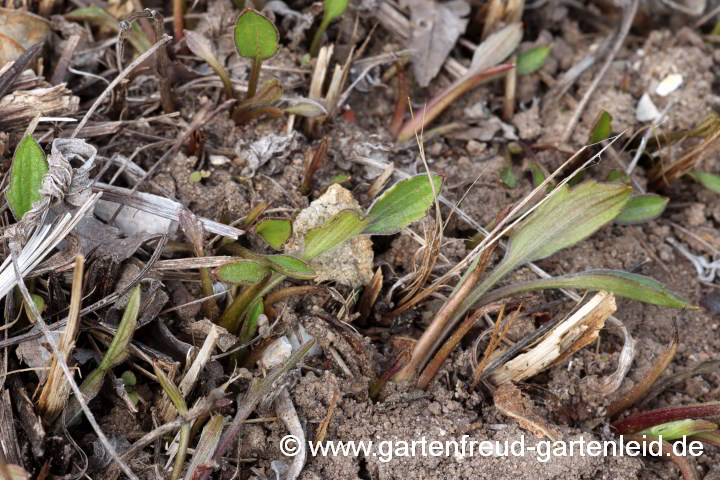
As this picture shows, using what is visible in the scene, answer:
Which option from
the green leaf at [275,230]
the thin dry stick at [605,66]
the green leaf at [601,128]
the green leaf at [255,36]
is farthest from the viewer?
the thin dry stick at [605,66]

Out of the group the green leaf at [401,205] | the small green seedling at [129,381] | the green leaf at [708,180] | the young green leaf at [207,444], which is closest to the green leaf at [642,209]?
the green leaf at [708,180]

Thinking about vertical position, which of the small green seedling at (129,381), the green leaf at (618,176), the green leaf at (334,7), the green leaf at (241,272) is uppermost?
the green leaf at (334,7)

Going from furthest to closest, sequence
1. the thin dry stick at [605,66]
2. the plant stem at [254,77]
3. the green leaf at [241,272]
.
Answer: the thin dry stick at [605,66] < the plant stem at [254,77] < the green leaf at [241,272]

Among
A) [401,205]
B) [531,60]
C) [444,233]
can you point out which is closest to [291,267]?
[401,205]

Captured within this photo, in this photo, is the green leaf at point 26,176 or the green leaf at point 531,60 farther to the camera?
the green leaf at point 531,60

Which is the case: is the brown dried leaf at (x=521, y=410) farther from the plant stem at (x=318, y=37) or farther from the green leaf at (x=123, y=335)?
the plant stem at (x=318, y=37)

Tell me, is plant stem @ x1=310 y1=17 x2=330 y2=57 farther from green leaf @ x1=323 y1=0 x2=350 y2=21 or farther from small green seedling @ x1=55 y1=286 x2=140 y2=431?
small green seedling @ x1=55 y1=286 x2=140 y2=431

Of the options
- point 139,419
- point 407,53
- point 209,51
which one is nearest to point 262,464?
point 139,419
